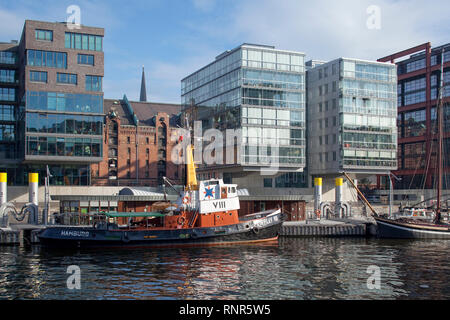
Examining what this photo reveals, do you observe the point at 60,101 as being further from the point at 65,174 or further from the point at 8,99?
the point at 8,99

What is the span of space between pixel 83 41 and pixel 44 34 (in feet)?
17.5

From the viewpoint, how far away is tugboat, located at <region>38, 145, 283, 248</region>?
1694 inches

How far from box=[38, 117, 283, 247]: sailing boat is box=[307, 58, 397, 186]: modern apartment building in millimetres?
31840

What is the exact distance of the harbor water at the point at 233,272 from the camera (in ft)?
82.0

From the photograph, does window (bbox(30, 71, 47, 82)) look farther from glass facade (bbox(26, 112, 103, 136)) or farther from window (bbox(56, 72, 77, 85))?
glass facade (bbox(26, 112, 103, 136))

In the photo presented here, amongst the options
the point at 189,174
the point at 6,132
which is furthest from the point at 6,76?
the point at 189,174

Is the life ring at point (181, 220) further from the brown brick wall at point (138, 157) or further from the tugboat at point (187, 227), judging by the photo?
the brown brick wall at point (138, 157)

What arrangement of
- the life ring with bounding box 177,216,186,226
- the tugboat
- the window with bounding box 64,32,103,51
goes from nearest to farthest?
the tugboat < the life ring with bounding box 177,216,186,226 < the window with bounding box 64,32,103,51

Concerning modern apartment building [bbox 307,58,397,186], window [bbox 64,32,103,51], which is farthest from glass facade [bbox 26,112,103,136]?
modern apartment building [bbox 307,58,397,186]

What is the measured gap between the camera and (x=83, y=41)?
70.5m

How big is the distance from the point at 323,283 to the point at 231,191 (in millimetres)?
20689

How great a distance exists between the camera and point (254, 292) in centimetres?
2538

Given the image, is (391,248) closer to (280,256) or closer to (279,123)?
(280,256)
